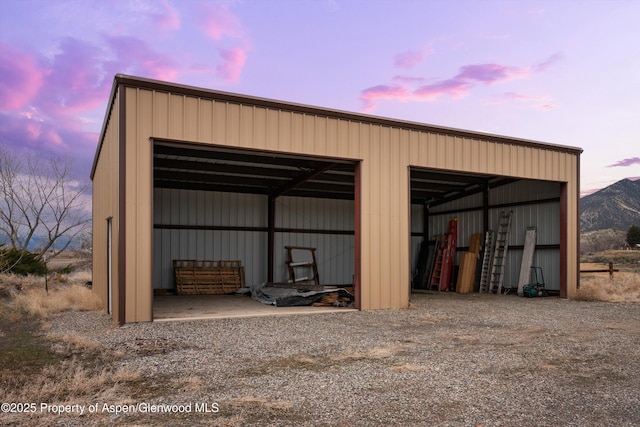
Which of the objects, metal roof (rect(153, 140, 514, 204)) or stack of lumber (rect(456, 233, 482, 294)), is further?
stack of lumber (rect(456, 233, 482, 294))

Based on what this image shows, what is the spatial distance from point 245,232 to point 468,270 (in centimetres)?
777

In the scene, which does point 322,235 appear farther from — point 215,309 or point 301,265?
point 215,309

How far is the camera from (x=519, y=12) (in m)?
11.9

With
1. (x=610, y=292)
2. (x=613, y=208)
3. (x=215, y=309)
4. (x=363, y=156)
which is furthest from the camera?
(x=613, y=208)

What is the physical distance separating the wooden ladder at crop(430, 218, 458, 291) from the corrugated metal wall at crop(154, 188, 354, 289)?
328 centimetres

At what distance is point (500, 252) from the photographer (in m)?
17.2

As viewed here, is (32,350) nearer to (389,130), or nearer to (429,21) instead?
(389,130)

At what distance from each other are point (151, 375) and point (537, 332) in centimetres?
629

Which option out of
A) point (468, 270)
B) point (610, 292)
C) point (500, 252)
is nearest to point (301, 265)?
point (468, 270)

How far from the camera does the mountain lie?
7898 centimetres

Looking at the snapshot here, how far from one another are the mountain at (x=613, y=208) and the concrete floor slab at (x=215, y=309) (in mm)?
76771

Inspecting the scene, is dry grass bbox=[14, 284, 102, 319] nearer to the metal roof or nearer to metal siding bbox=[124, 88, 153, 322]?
metal siding bbox=[124, 88, 153, 322]

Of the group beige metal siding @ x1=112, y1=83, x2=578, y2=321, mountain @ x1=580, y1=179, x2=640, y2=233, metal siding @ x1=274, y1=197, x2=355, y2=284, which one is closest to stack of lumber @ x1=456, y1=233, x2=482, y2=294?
beige metal siding @ x1=112, y1=83, x2=578, y2=321

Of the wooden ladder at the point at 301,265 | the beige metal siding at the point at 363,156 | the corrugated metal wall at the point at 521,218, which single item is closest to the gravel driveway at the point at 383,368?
the beige metal siding at the point at 363,156
